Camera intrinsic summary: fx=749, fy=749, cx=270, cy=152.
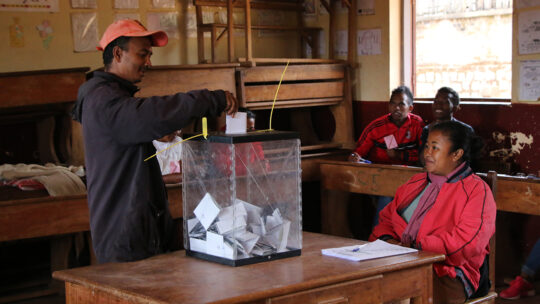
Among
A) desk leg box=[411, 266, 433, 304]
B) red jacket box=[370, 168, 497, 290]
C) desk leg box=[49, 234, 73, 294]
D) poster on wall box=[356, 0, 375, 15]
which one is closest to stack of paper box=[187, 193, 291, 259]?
desk leg box=[411, 266, 433, 304]

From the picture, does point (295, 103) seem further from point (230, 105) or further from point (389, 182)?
point (230, 105)

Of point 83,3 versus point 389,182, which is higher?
point 83,3

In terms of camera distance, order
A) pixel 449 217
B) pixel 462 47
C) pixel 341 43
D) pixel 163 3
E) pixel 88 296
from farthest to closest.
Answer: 1. pixel 341 43
2. pixel 163 3
3. pixel 462 47
4. pixel 449 217
5. pixel 88 296

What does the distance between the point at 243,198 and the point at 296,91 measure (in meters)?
4.00

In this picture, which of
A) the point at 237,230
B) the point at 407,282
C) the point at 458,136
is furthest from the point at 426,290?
the point at 458,136

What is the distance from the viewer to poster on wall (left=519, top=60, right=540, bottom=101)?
18.5 feet

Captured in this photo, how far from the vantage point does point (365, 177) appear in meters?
5.67

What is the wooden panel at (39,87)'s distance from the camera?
5.36 metres

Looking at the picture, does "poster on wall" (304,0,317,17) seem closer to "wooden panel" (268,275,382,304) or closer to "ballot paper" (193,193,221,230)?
"ballot paper" (193,193,221,230)

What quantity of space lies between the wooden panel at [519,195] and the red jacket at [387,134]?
5.02ft

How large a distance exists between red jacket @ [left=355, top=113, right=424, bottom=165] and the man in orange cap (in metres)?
3.57

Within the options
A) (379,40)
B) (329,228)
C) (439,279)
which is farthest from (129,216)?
(379,40)

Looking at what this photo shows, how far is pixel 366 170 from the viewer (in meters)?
5.65

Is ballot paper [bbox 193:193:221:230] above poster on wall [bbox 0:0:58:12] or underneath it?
underneath
